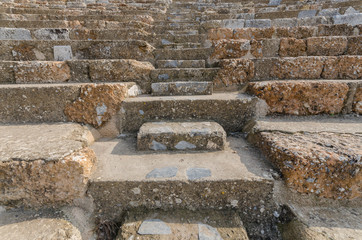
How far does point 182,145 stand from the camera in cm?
141

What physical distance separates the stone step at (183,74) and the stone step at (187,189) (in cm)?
123

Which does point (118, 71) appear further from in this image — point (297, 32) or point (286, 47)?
point (297, 32)

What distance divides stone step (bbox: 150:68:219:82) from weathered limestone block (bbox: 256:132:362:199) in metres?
1.23

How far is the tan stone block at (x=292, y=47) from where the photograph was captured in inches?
92.0

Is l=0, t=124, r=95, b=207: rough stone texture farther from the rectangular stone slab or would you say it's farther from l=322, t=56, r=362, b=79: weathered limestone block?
l=322, t=56, r=362, b=79: weathered limestone block

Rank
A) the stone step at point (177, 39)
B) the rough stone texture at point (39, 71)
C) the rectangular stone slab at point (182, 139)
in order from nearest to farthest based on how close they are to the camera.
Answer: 1. the rectangular stone slab at point (182, 139)
2. the rough stone texture at point (39, 71)
3. the stone step at point (177, 39)

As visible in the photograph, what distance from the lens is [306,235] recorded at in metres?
0.93

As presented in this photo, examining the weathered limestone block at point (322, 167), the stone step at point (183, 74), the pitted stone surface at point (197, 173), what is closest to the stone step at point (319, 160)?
the weathered limestone block at point (322, 167)

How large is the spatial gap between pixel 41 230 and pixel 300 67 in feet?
8.82

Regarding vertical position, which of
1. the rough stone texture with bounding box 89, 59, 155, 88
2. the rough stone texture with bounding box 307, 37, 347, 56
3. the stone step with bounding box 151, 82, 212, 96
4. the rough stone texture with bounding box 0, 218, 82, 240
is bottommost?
the rough stone texture with bounding box 0, 218, 82, 240

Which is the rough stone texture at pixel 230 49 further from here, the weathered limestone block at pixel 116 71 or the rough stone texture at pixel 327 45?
the weathered limestone block at pixel 116 71

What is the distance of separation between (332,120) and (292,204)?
3.30 ft

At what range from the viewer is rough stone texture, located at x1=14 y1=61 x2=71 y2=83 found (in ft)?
6.19

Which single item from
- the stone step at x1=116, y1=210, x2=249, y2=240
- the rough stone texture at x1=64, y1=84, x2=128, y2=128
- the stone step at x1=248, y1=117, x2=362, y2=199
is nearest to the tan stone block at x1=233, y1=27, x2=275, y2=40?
the stone step at x1=248, y1=117, x2=362, y2=199
